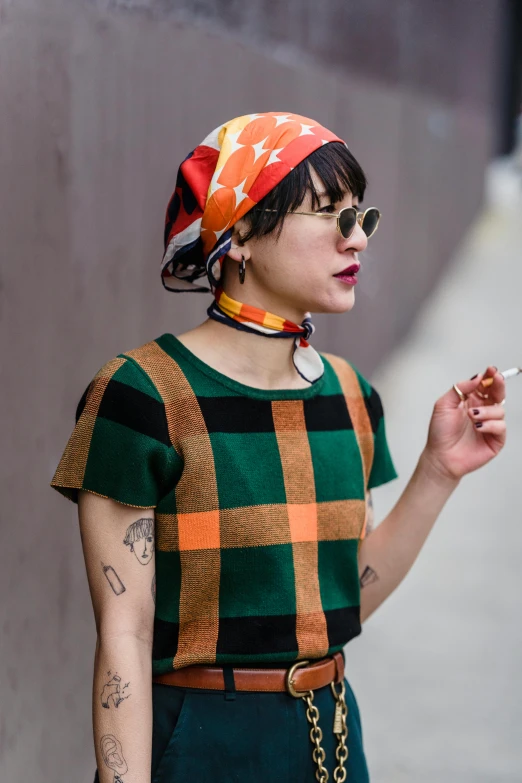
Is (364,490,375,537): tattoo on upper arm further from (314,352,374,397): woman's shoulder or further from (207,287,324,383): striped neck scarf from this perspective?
(207,287,324,383): striped neck scarf

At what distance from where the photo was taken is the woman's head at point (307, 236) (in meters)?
1.91

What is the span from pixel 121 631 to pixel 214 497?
28 cm

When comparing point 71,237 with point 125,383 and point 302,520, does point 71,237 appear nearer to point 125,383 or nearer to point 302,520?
point 125,383

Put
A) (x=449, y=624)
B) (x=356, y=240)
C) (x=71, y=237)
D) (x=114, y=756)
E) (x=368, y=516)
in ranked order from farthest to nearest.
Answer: (x=449, y=624), (x=71, y=237), (x=368, y=516), (x=356, y=240), (x=114, y=756)

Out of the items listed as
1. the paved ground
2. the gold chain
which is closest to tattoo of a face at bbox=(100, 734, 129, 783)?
the gold chain

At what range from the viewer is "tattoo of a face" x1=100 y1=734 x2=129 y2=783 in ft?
5.68

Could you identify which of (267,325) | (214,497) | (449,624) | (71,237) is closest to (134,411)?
(214,497)

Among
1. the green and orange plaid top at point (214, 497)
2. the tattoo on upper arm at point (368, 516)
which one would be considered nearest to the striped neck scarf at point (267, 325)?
the green and orange plaid top at point (214, 497)

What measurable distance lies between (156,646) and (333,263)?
76cm

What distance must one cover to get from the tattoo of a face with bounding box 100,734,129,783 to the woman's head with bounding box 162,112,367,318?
0.83m

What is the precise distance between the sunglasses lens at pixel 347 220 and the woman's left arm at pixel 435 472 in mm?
426

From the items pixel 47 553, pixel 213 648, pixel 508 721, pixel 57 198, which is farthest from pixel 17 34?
pixel 508 721

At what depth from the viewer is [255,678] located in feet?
6.10

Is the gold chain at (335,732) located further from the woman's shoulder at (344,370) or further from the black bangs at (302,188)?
the black bangs at (302,188)
